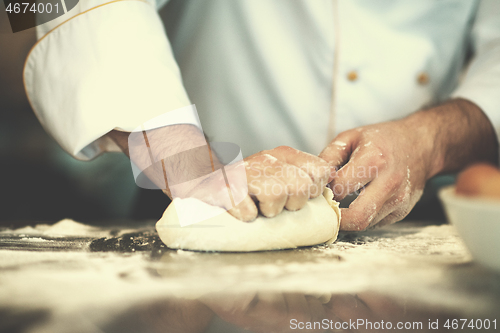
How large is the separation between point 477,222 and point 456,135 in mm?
710

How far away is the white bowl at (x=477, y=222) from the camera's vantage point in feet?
1.22

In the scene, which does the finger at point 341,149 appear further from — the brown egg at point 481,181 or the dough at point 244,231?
the brown egg at point 481,181

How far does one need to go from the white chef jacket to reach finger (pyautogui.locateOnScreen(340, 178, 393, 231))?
0.40 meters

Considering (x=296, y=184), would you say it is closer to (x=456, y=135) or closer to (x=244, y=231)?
(x=244, y=231)

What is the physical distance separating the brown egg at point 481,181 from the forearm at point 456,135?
633 mm

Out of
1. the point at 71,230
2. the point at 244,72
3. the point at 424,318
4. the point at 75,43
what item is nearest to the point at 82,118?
the point at 75,43

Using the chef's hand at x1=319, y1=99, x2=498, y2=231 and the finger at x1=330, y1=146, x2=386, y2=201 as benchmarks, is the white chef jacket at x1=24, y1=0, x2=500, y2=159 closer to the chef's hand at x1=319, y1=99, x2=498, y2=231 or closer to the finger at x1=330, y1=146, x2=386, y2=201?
the chef's hand at x1=319, y1=99, x2=498, y2=231

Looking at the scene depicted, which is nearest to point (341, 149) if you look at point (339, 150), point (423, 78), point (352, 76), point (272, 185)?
point (339, 150)

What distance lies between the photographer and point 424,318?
39 centimetres

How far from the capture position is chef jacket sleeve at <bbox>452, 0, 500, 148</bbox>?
39.3 inches

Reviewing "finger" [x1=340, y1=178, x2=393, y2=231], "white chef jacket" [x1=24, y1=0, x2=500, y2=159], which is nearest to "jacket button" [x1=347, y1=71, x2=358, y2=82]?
"white chef jacket" [x1=24, y1=0, x2=500, y2=159]

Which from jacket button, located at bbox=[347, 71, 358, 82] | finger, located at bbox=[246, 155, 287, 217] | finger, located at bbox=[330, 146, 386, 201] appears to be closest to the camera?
finger, located at bbox=[246, 155, 287, 217]

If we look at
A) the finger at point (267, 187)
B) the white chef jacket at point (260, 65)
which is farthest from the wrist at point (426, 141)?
the finger at point (267, 187)

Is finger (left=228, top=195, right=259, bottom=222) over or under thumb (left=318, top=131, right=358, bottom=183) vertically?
under
